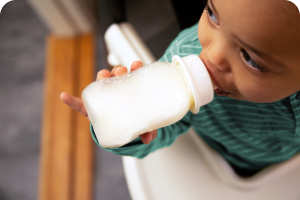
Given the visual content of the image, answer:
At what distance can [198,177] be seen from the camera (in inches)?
17.0

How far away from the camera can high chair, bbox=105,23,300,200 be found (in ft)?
1.36

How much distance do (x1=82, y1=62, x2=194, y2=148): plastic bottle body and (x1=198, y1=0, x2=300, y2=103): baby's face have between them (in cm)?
4

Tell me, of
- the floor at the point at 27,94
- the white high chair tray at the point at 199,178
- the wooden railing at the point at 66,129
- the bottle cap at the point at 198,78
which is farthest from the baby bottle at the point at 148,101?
the wooden railing at the point at 66,129

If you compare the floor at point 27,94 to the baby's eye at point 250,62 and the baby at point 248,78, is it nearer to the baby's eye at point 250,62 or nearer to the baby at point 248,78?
the baby at point 248,78

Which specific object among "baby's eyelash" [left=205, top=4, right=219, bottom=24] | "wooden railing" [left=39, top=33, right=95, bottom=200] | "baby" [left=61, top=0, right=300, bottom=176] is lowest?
"wooden railing" [left=39, top=33, right=95, bottom=200]

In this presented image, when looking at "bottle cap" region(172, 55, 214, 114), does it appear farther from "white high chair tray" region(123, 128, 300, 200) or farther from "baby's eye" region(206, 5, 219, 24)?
"white high chair tray" region(123, 128, 300, 200)

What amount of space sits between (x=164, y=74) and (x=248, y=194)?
0.30m

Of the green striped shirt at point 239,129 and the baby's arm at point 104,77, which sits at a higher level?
the baby's arm at point 104,77

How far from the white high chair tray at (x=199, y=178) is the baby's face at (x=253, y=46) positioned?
19 cm

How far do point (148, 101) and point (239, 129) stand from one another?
0.70 feet

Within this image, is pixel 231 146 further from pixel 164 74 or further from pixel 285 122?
pixel 164 74

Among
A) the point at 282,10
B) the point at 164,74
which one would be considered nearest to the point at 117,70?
the point at 164,74

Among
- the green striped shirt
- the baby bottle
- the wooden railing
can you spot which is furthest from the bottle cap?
the wooden railing

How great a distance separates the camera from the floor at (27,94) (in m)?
0.83
